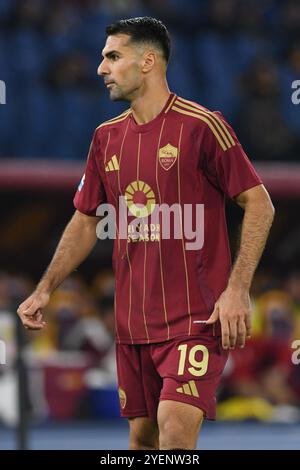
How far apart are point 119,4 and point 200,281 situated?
10750 mm

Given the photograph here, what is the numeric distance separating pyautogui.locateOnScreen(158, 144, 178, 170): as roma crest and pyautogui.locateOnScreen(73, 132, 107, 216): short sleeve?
41 cm

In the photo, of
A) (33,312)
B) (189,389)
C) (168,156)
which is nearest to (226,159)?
(168,156)

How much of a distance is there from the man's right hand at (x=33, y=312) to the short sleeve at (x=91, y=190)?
0.46 meters

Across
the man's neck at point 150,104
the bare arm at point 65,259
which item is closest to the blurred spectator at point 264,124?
the bare arm at point 65,259

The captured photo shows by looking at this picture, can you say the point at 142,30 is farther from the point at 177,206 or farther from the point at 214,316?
the point at 214,316

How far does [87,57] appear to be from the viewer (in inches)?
581

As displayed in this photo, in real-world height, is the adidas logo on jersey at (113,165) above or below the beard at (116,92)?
below

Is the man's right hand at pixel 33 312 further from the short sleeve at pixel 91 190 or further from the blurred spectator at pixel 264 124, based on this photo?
the blurred spectator at pixel 264 124

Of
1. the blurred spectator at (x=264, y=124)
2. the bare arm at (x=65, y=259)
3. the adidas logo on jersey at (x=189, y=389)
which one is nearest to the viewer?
the adidas logo on jersey at (x=189, y=389)

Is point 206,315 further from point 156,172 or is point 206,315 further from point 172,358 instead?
point 156,172

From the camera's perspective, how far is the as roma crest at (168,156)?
5618 mm

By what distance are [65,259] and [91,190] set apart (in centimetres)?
33

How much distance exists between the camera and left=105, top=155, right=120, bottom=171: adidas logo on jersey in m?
5.77

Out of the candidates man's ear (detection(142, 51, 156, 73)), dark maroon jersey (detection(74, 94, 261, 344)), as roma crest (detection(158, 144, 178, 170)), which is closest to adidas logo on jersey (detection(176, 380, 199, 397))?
dark maroon jersey (detection(74, 94, 261, 344))
